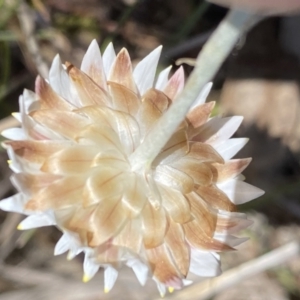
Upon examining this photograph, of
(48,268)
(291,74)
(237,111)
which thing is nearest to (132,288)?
(48,268)

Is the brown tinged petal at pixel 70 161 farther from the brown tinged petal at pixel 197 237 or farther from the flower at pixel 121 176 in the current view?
the brown tinged petal at pixel 197 237

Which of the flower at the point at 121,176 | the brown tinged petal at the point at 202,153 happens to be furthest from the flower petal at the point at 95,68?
the brown tinged petal at the point at 202,153

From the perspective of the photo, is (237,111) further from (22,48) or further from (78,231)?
(78,231)

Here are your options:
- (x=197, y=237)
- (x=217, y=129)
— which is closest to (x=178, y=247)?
(x=197, y=237)

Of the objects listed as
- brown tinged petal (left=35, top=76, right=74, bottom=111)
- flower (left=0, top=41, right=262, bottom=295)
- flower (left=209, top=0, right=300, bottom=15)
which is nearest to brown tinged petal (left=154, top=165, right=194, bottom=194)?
flower (left=0, top=41, right=262, bottom=295)

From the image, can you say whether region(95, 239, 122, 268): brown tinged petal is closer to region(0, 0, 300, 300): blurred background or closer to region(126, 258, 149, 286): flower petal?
region(126, 258, 149, 286): flower petal
